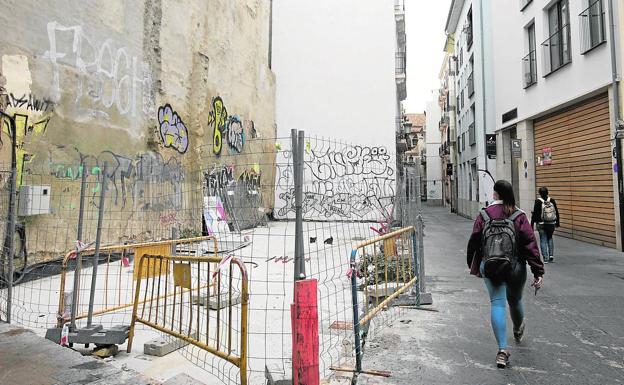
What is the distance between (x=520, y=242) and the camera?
151 inches

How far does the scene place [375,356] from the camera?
156 inches

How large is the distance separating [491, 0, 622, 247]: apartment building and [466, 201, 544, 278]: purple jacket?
8.00 metres

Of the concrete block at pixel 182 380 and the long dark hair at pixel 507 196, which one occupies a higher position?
the long dark hair at pixel 507 196

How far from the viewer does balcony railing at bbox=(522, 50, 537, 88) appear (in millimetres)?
14555

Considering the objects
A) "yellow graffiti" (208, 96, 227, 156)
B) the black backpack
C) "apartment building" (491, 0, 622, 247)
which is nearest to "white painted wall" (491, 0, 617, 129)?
"apartment building" (491, 0, 622, 247)

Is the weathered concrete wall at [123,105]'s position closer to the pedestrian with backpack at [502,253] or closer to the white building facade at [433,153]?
the pedestrian with backpack at [502,253]

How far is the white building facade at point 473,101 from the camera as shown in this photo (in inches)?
768

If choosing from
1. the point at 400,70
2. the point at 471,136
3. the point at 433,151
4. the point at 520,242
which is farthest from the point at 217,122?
the point at 433,151

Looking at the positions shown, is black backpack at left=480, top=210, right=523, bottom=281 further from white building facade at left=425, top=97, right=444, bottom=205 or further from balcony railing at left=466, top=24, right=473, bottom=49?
white building facade at left=425, top=97, right=444, bottom=205

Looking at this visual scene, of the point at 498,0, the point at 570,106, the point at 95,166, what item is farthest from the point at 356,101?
the point at 95,166

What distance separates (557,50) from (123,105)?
41.2 ft

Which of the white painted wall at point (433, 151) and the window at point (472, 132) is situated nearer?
the window at point (472, 132)

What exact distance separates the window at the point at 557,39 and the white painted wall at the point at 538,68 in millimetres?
166

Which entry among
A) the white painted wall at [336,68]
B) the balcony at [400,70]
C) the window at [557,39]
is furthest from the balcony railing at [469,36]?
the window at [557,39]
